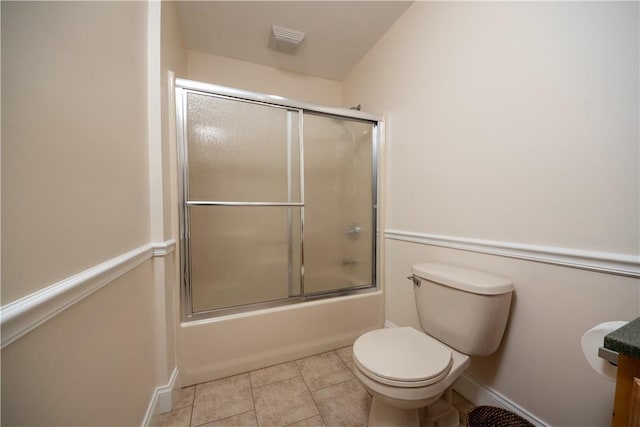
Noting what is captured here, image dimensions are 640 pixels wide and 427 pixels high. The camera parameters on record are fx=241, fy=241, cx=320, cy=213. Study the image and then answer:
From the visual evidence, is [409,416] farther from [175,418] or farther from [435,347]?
[175,418]

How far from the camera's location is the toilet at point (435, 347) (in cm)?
89

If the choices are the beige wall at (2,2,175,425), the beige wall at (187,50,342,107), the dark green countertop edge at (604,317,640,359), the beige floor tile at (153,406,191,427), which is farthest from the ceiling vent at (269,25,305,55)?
the beige floor tile at (153,406,191,427)

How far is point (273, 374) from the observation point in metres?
1.46

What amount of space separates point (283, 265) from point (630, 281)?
158cm

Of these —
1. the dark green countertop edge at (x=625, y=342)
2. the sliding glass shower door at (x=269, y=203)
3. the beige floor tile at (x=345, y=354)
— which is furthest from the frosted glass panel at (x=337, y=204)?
the dark green countertop edge at (x=625, y=342)

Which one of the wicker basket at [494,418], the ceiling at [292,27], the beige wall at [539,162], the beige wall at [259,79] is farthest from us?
the beige wall at [259,79]

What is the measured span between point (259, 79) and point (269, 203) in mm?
1372

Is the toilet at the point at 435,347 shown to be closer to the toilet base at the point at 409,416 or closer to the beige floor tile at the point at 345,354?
the toilet base at the point at 409,416

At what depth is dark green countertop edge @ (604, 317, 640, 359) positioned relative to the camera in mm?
426

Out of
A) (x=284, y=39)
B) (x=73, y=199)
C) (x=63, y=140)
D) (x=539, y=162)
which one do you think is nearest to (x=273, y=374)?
(x=73, y=199)

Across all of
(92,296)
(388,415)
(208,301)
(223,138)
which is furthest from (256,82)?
(388,415)

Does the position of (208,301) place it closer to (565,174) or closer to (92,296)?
(92,296)

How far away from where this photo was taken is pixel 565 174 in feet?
2.97

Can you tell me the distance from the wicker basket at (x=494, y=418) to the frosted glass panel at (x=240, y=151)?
4.71ft
